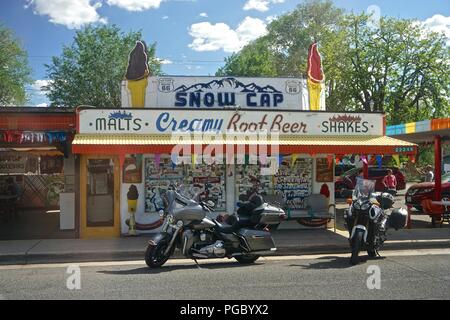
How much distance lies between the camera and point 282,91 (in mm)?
14594

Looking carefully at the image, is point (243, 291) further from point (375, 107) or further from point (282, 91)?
point (375, 107)

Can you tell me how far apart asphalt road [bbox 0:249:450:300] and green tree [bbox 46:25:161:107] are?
29056 mm

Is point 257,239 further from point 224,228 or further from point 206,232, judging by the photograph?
point 206,232

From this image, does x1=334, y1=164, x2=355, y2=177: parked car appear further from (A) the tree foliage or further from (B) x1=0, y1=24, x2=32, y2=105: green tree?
(B) x1=0, y1=24, x2=32, y2=105: green tree

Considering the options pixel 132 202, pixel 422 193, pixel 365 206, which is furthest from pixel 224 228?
pixel 422 193

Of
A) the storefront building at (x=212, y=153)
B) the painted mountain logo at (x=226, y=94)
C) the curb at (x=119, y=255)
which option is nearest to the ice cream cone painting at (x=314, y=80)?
the painted mountain logo at (x=226, y=94)

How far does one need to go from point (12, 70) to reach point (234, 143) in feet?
110

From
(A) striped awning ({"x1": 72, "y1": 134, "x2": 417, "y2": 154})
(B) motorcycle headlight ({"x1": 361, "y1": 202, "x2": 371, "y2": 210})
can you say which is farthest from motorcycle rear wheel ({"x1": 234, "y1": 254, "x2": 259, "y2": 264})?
(A) striped awning ({"x1": 72, "y1": 134, "x2": 417, "y2": 154})

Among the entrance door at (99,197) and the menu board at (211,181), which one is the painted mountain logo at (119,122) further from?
the menu board at (211,181)

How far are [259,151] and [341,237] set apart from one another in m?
2.92

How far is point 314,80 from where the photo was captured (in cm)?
1500

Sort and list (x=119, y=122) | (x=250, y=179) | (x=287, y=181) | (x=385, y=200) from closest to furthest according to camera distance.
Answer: (x=385, y=200) → (x=119, y=122) → (x=250, y=179) → (x=287, y=181)

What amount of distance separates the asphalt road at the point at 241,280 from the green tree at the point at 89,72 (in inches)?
1144
